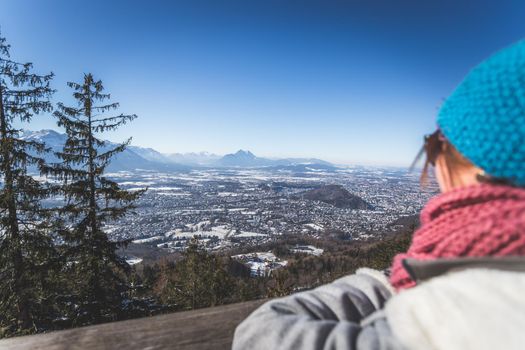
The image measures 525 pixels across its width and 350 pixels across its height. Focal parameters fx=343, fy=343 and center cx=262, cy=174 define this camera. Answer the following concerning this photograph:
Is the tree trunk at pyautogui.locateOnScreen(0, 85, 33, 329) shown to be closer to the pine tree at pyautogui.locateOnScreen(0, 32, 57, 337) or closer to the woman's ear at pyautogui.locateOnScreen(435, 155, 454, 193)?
the pine tree at pyautogui.locateOnScreen(0, 32, 57, 337)

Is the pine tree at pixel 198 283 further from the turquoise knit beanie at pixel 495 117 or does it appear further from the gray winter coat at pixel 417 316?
the turquoise knit beanie at pixel 495 117

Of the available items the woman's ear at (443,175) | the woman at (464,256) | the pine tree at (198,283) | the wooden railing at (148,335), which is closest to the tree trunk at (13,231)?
the pine tree at (198,283)

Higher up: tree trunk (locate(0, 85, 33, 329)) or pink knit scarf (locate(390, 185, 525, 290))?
pink knit scarf (locate(390, 185, 525, 290))

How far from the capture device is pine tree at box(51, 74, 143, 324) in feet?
32.3

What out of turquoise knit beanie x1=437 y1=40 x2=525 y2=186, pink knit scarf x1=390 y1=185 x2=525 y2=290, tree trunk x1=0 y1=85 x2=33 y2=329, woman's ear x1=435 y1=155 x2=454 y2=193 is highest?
turquoise knit beanie x1=437 y1=40 x2=525 y2=186

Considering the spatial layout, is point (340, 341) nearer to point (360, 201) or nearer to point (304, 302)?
point (304, 302)

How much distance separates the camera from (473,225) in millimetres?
621

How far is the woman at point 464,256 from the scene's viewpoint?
1.74 feet

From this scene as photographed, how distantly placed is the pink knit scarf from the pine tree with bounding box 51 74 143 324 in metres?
10.4

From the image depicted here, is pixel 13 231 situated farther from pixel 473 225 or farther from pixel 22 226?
pixel 473 225

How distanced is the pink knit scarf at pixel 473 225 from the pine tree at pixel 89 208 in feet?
34.2

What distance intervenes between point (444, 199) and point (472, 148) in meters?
0.11

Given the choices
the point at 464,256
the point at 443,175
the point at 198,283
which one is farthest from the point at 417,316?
the point at 198,283

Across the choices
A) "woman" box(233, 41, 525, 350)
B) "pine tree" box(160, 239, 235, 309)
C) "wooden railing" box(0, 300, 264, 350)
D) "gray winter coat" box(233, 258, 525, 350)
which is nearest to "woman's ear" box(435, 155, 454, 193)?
"woman" box(233, 41, 525, 350)
